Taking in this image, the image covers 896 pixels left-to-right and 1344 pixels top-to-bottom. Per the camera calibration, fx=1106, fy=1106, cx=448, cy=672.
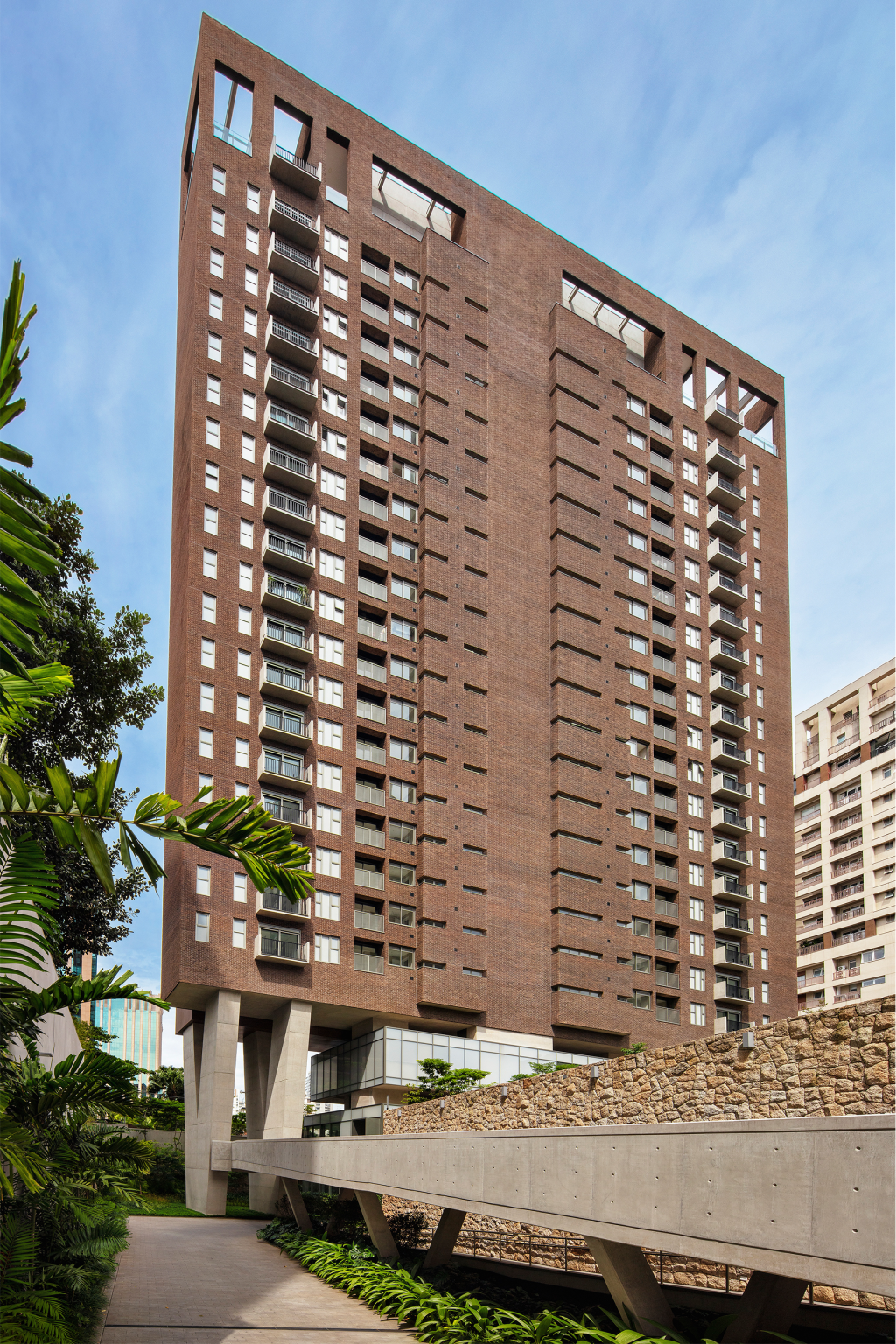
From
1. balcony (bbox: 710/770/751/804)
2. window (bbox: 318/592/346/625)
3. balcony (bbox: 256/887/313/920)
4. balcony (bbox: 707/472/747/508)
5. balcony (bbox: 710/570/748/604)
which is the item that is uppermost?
balcony (bbox: 707/472/747/508)

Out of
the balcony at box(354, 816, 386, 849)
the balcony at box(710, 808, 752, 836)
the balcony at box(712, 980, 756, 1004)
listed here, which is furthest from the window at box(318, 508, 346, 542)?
the balcony at box(712, 980, 756, 1004)

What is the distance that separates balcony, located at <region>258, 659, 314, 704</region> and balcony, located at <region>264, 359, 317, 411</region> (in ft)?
41.4

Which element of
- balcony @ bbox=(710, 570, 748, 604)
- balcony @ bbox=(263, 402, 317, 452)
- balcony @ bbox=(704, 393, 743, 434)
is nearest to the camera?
balcony @ bbox=(263, 402, 317, 452)

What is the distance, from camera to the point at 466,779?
50688 mm

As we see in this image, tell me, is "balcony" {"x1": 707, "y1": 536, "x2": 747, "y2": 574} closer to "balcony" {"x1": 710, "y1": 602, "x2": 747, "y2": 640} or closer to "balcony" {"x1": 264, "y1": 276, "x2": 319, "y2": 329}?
"balcony" {"x1": 710, "y1": 602, "x2": 747, "y2": 640}

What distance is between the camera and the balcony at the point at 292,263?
51531 millimetres

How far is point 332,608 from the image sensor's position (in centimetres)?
4941

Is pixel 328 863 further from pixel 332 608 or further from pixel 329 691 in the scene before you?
pixel 332 608

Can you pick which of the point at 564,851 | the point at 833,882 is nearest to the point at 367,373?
the point at 564,851

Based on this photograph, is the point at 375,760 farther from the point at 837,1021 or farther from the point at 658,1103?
the point at 837,1021

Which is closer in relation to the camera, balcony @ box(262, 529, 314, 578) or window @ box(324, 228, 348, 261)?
balcony @ box(262, 529, 314, 578)

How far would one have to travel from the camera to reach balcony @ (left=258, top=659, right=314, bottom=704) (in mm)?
46438

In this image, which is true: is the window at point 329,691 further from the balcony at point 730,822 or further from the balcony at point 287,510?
the balcony at point 730,822

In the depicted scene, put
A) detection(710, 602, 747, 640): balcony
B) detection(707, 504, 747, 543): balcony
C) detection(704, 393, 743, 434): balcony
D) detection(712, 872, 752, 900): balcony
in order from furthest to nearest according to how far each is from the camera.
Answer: detection(704, 393, 743, 434): balcony → detection(707, 504, 747, 543): balcony → detection(710, 602, 747, 640): balcony → detection(712, 872, 752, 900): balcony
